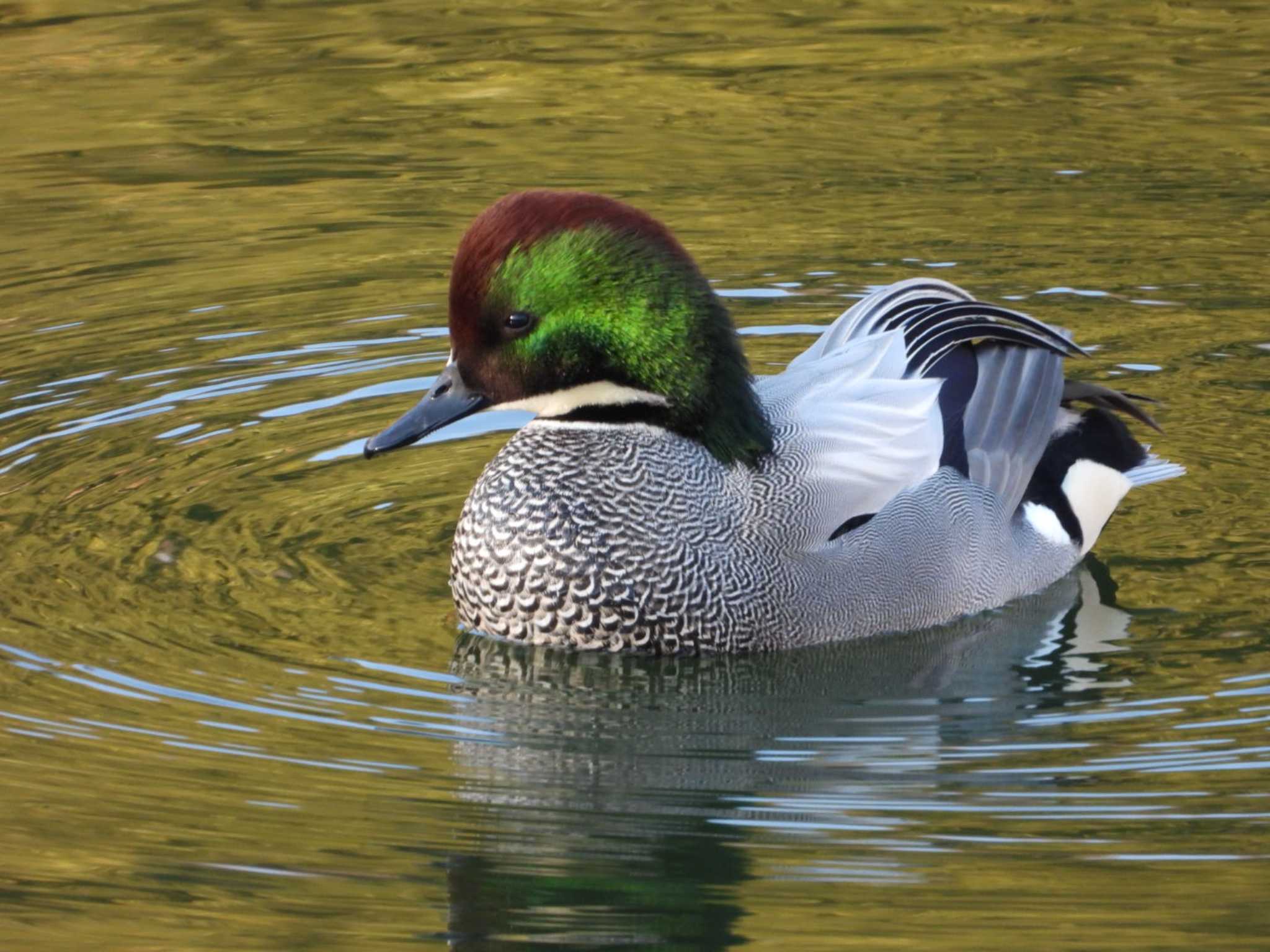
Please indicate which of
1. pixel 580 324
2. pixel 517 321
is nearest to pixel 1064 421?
pixel 580 324

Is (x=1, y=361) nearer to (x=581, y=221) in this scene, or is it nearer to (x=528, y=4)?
(x=581, y=221)

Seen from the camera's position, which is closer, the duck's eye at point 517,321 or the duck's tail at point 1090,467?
the duck's eye at point 517,321

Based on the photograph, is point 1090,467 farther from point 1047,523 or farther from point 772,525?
point 772,525

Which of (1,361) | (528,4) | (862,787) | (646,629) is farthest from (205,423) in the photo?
(528,4)

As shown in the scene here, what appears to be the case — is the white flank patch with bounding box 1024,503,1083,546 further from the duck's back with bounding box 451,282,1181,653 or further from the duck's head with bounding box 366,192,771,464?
the duck's head with bounding box 366,192,771,464

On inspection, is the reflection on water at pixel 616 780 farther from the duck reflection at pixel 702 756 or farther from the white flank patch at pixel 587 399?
the white flank patch at pixel 587 399

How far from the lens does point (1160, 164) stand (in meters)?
11.5

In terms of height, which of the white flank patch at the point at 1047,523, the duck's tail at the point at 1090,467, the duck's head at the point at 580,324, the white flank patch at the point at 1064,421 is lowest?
the white flank patch at the point at 1047,523

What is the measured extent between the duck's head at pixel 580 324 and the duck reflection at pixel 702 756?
0.74m

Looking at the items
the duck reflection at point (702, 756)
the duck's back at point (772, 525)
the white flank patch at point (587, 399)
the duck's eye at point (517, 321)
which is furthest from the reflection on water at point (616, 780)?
the duck's eye at point (517, 321)

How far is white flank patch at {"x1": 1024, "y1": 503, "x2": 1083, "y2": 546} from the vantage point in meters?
7.53

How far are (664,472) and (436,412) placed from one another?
68cm

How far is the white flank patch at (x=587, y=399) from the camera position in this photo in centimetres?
666

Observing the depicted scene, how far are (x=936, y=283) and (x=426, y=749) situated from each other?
286 centimetres
